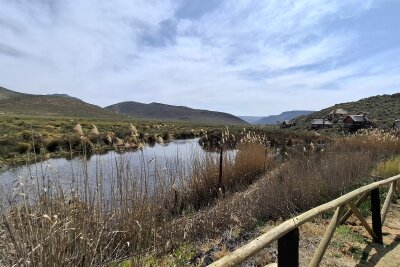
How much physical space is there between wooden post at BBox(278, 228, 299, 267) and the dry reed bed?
1.20 metres

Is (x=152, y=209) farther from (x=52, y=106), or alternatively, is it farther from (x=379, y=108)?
(x=52, y=106)

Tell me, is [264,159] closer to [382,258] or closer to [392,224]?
[392,224]

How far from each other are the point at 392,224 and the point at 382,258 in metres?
1.71

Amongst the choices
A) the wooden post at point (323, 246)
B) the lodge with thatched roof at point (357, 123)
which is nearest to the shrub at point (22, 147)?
the wooden post at point (323, 246)

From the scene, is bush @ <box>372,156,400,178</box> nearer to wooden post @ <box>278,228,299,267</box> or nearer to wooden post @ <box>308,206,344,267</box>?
wooden post @ <box>308,206,344,267</box>

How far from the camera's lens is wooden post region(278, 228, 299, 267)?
110 inches

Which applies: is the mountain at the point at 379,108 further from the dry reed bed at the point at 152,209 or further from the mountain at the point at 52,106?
the mountain at the point at 52,106

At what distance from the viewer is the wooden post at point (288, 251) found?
2803mm

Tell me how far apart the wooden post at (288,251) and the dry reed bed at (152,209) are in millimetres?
1195

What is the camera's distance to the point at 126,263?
11.9 feet

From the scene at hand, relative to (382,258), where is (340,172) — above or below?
above

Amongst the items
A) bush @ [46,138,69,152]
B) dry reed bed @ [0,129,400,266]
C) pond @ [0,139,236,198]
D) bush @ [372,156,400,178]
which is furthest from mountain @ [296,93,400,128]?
pond @ [0,139,236,198]

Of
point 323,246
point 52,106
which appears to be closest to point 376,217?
point 323,246

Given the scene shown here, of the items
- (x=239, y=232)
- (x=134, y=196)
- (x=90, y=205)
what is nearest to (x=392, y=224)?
(x=239, y=232)
